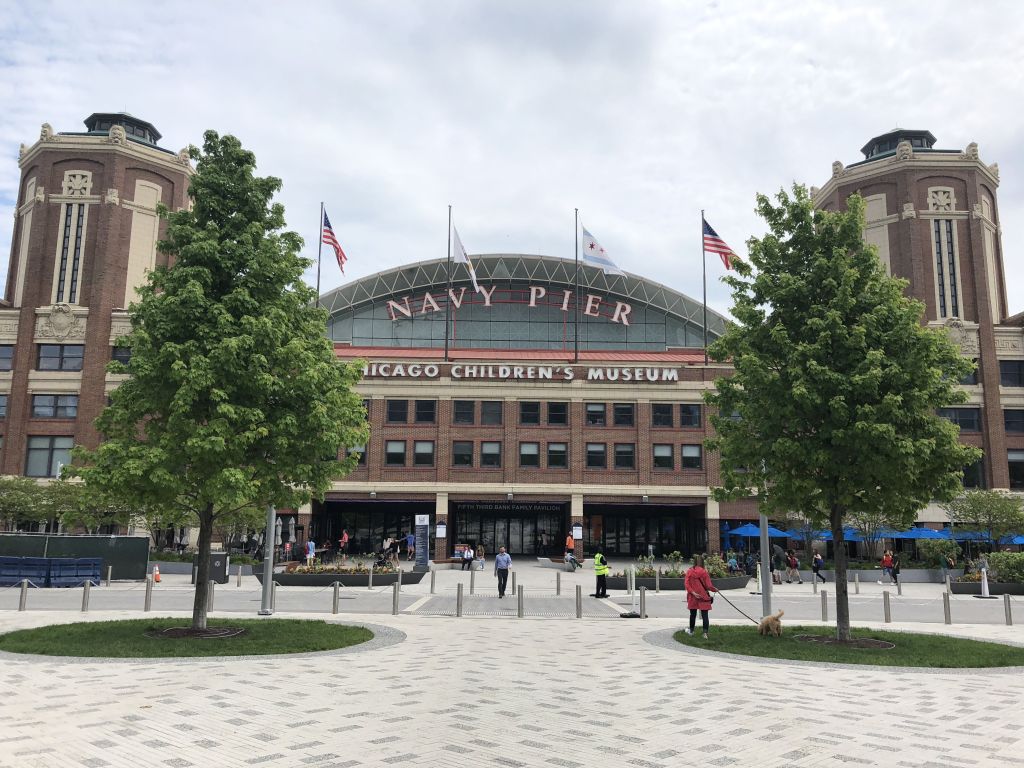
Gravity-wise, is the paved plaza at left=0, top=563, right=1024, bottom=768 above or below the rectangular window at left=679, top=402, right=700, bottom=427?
below

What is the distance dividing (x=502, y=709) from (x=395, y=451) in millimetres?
40217

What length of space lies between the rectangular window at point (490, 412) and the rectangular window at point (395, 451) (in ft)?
17.3

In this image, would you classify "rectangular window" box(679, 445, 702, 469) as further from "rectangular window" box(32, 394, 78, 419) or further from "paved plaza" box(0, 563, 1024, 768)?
"rectangular window" box(32, 394, 78, 419)

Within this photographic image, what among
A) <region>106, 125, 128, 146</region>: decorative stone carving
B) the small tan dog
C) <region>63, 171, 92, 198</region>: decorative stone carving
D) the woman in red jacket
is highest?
<region>106, 125, 128, 146</region>: decorative stone carving

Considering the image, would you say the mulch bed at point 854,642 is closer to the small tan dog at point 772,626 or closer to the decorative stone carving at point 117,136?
the small tan dog at point 772,626

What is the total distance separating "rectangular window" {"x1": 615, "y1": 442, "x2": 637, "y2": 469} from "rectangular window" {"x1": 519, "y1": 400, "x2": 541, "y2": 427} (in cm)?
527

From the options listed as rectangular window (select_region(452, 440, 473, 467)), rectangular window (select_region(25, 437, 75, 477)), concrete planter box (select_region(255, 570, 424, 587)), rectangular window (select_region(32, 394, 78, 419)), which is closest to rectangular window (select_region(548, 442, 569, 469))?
rectangular window (select_region(452, 440, 473, 467))

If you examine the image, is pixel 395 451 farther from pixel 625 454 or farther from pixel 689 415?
pixel 689 415

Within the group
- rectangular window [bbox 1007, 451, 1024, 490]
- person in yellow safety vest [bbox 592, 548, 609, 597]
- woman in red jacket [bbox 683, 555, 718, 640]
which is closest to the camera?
woman in red jacket [bbox 683, 555, 718, 640]

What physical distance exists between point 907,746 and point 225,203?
51.1 feet

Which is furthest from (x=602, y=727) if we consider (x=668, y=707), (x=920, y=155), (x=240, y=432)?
(x=920, y=155)

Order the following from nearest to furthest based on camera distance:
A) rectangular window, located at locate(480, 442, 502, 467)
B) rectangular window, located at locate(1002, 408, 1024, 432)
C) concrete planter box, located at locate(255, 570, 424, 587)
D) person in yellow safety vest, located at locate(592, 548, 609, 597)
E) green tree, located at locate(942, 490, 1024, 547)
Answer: person in yellow safety vest, located at locate(592, 548, 609, 597) → concrete planter box, located at locate(255, 570, 424, 587) → green tree, located at locate(942, 490, 1024, 547) → rectangular window, located at locate(480, 442, 502, 467) → rectangular window, located at locate(1002, 408, 1024, 432)

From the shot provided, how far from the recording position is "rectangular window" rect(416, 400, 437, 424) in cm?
4994

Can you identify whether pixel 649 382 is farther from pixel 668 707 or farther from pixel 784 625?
pixel 668 707
